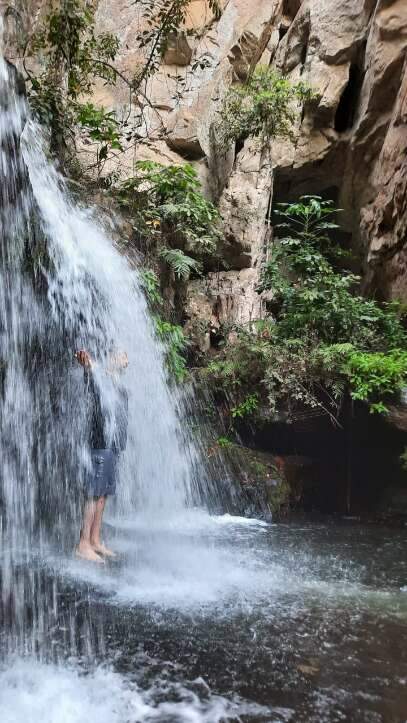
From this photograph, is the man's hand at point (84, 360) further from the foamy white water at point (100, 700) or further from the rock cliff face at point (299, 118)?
the rock cliff face at point (299, 118)

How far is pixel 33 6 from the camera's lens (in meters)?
9.54

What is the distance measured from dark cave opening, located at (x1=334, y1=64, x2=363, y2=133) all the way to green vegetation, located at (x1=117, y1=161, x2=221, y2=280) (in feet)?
13.9

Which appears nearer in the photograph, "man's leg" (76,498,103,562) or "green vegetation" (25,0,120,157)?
"man's leg" (76,498,103,562)

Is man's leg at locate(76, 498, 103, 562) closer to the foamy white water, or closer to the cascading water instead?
the cascading water

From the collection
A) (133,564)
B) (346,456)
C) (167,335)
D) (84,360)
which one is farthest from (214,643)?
(346,456)

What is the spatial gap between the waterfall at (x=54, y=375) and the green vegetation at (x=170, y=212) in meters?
1.21

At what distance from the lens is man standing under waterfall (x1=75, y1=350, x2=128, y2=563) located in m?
4.32

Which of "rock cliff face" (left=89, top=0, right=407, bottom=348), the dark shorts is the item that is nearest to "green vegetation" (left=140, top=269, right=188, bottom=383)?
"rock cliff face" (left=89, top=0, right=407, bottom=348)

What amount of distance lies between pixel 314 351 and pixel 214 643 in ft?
18.7

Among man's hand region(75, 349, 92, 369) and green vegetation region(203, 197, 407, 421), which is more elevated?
green vegetation region(203, 197, 407, 421)

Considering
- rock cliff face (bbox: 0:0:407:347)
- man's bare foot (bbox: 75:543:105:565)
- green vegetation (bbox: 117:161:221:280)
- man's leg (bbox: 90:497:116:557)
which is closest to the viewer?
man's bare foot (bbox: 75:543:105:565)

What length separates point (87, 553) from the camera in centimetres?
425

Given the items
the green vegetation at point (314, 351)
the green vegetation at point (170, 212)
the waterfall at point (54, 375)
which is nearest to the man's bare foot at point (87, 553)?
the waterfall at point (54, 375)

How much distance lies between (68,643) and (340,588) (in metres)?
2.15
